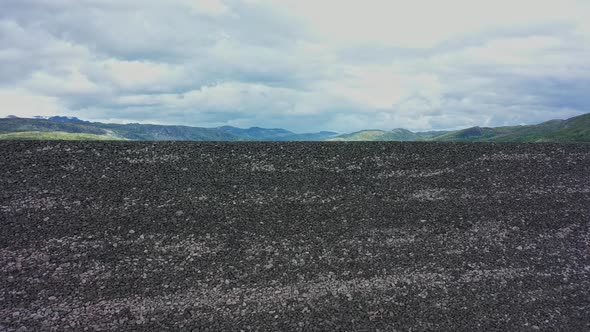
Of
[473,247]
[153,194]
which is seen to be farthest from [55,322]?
[473,247]

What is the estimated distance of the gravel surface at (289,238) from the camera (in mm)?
11734

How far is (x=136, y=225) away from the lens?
50.6 ft

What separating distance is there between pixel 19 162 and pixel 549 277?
938 inches

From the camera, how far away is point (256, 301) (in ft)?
39.5

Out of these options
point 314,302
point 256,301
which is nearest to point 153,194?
point 256,301

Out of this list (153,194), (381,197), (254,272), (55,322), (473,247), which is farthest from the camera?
(381,197)

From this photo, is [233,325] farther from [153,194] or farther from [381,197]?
[381,197]

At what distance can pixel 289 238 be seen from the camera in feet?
49.8

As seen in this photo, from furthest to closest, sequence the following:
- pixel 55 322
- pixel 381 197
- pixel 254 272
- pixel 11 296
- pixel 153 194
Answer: pixel 381 197 < pixel 153 194 < pixel 254 272 < pixel 11 296 < pixel 55 322

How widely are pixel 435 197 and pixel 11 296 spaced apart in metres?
17.5

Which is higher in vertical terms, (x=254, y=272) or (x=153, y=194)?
(x=153, y=194)

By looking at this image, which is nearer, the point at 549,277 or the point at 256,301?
the point at 256,301

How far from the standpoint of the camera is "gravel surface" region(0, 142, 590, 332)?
38.5 ft

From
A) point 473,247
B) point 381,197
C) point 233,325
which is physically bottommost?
point 233,325
